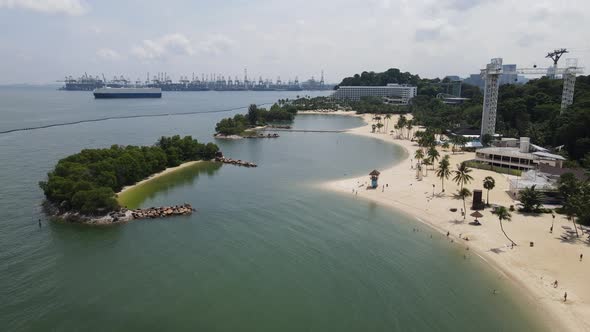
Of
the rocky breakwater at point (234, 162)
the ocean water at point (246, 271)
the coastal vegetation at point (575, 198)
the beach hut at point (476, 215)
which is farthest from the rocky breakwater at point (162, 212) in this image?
the coastal vegetation at point (575, 198)

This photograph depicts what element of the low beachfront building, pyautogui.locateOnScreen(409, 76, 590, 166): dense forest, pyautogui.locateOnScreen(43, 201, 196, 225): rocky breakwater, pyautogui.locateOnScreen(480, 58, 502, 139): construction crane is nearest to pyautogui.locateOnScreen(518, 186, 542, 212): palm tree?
the low beachfront building

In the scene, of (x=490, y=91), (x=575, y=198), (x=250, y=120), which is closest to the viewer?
(x=575, y=198)

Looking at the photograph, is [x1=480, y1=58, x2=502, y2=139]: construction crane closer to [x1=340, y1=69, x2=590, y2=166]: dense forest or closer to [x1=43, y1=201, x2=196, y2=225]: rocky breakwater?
[x1=340, y1=69, x2=590, y2=166]: dense forest

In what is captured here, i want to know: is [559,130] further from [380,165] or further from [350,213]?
[350,213]

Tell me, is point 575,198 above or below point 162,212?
above

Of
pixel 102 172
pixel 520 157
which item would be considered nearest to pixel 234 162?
pixel 102 172

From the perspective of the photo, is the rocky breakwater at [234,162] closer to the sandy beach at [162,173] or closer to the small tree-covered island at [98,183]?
the sandy beach at [162,173]

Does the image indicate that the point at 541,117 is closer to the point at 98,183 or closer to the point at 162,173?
the point at 162,173

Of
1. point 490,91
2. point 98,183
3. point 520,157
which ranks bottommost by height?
point 98,183
